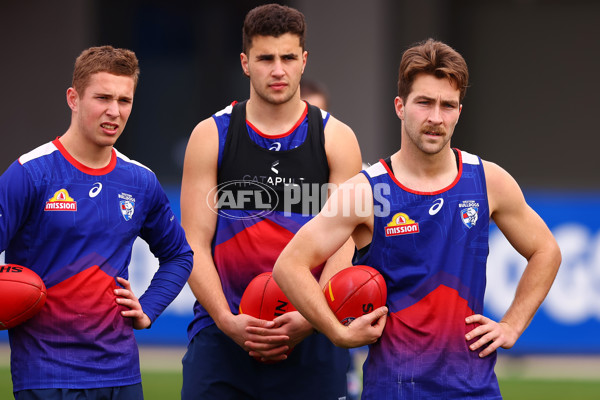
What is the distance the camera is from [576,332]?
1057cm

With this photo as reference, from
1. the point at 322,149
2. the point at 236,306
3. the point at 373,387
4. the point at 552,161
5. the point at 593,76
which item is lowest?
the point at 373,387

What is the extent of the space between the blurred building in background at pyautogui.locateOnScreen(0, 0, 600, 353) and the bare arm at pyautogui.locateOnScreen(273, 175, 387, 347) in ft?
32.7

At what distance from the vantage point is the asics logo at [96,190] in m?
4.60

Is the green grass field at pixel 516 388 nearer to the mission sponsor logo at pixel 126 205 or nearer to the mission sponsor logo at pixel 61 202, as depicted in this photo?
the mission sponsor logo at pixel 126 205

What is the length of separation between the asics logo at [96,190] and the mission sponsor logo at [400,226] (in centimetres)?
139

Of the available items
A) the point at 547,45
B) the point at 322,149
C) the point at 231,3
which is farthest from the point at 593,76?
the point at 322,149

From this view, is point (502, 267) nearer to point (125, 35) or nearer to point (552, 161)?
point (552, 161)

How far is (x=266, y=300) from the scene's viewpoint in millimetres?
4836

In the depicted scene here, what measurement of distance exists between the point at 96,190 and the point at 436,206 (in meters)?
1.61

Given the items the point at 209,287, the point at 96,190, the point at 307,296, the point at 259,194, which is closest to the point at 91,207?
the point at 96,190

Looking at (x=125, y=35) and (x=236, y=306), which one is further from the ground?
(x=125, y=35)

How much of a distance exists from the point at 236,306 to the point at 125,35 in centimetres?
1132

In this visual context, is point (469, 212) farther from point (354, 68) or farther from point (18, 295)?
point (354, 68)

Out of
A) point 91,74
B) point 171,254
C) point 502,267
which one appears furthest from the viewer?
point 502,267
